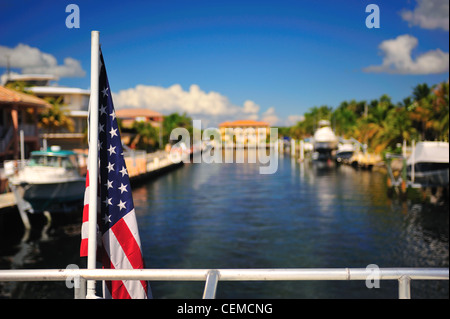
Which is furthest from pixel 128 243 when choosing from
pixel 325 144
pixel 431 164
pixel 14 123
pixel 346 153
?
pixel 325 144

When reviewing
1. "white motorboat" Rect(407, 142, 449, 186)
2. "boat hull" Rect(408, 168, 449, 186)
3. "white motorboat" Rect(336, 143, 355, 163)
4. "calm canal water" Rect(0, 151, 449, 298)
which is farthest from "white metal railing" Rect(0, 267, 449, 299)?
"white motorboat" Rect(336, 143, 355, 163)

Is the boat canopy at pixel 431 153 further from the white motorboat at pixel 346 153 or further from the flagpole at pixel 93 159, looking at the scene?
the white motorboat at pixel 346 153

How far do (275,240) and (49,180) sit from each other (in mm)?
12541

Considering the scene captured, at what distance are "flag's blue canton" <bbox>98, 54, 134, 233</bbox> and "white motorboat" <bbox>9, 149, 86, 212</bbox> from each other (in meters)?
21.3

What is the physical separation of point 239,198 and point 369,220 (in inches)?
526

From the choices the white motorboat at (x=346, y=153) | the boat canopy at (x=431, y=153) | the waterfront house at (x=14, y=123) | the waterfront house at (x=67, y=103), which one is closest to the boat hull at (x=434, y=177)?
the boat canopy at (x=431, y=153)

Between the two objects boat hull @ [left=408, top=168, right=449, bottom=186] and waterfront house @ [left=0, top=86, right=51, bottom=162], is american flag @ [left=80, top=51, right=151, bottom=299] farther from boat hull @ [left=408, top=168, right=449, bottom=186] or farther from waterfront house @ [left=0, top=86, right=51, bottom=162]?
boat hull @ [left=408, top=168, right=449, bottom=186]

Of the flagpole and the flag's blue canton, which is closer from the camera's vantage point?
the flagpole

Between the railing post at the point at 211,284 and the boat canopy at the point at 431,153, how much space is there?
38.1m

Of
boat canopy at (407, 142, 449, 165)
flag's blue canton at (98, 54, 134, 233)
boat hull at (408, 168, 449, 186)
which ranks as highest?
flag's blue canton at (98, 54, 134, 233)

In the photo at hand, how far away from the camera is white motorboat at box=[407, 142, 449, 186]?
3750 cm

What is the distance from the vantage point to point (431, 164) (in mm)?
38656

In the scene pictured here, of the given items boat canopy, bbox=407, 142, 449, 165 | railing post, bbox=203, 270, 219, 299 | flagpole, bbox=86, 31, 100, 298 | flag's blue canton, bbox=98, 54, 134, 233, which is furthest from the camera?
boat canopy, bbox=407, 142, 449, 165
